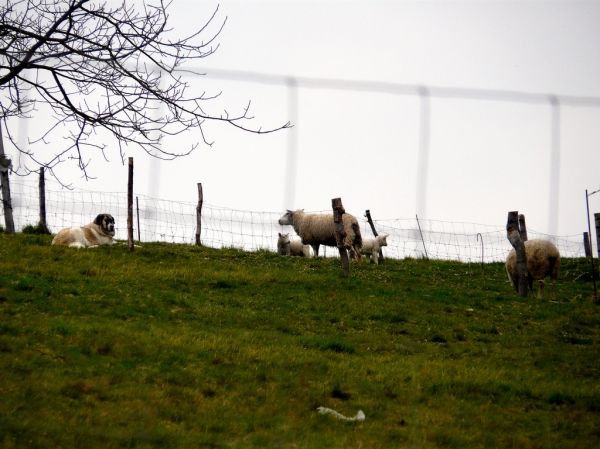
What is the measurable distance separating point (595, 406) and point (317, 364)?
322 centimetres

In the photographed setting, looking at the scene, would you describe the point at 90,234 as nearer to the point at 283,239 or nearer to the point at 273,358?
the point at 283,239

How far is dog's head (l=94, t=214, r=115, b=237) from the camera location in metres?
17.7

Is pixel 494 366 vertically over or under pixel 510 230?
under

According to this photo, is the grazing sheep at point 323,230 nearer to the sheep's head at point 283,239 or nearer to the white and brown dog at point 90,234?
the sheep's head at point 283,239

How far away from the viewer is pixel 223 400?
7.17m

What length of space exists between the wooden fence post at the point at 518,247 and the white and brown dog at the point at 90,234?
31.2 feet

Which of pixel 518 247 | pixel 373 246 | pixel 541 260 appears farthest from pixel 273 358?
pixel 373 246

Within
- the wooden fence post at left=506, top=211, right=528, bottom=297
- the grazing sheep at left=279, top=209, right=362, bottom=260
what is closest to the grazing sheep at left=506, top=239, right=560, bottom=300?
the wooden fence post at left=506, top=211, right=528, bottom=297

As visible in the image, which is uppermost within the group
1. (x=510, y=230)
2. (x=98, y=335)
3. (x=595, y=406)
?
(x=510, y=230)

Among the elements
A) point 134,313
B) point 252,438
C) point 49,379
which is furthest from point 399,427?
point 134,313

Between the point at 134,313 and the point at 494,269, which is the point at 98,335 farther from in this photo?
the point at 494,269

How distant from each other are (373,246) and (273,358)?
39.4ft

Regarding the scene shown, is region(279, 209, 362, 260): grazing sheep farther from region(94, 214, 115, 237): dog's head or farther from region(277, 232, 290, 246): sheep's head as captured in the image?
region(94, 214, 115, 237): dog's head

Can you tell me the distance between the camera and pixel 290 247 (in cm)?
2252
